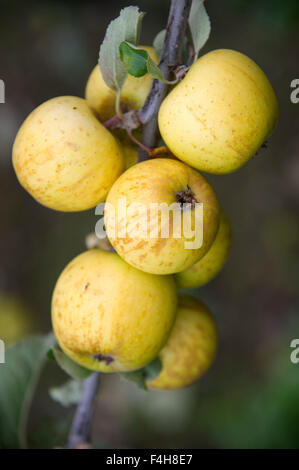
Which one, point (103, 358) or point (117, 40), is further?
point (103, 358)

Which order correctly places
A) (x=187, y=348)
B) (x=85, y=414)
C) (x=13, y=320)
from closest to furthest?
(x=85, y=414)
(x=187, y=348)
(x=13, y=320)

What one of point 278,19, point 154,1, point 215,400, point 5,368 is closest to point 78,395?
point 5,368

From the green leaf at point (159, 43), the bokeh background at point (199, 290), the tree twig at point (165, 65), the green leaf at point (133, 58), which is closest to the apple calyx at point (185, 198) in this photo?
the tree twig at point (165, 65)

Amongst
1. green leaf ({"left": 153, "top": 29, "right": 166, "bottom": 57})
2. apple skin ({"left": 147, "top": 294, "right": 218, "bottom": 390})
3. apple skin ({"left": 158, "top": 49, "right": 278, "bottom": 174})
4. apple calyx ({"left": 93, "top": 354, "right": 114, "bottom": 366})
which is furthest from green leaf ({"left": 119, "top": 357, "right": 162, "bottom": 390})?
green leaf ({"left": 153, "top": 29, "right": 166, "bottom": 57})

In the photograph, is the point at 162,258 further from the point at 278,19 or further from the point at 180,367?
the point at 278,19

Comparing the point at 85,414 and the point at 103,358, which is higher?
the point at 103,358

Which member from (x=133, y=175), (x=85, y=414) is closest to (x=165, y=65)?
(x=133, y=175)

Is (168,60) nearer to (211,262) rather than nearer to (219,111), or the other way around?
(219,111)
